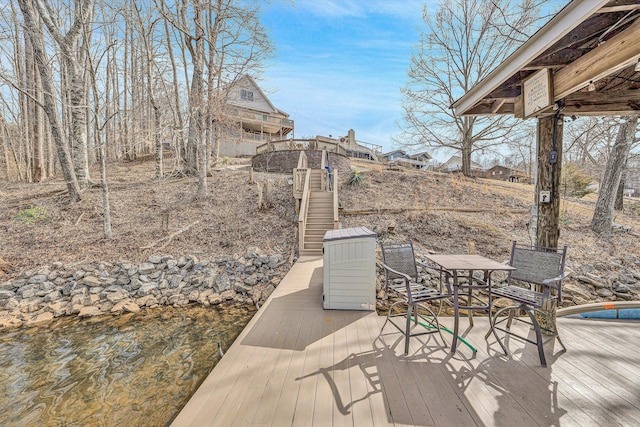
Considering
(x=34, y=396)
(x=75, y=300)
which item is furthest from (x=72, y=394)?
(x=75, y=300)

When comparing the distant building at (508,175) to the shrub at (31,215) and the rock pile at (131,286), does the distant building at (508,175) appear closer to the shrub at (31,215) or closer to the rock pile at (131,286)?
the rock pile at (131,286)

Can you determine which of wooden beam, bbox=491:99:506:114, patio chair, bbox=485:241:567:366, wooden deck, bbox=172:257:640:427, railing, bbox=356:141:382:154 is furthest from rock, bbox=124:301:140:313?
railing, bbox=356:141:382:154

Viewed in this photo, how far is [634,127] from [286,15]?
11.9 metres

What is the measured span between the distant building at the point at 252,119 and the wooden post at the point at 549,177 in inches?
776

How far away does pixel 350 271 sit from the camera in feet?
12.1

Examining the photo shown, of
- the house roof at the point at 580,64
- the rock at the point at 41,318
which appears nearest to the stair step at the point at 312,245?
the house roof at the point at 580,64

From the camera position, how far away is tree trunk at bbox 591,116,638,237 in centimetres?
788

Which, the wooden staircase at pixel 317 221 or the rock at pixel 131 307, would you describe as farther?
the wooden staircase at pixel 317 221

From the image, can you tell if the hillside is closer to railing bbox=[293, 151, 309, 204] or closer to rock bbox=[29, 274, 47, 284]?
rock bbox=[29, 274, 47, 284]

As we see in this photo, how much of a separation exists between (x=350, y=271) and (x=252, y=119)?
22.8 m

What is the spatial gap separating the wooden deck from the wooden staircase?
404cm

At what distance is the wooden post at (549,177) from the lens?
10.1 feet

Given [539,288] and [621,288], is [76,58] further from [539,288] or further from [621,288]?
[621,288]

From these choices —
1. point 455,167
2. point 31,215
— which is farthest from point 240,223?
point 455,167
